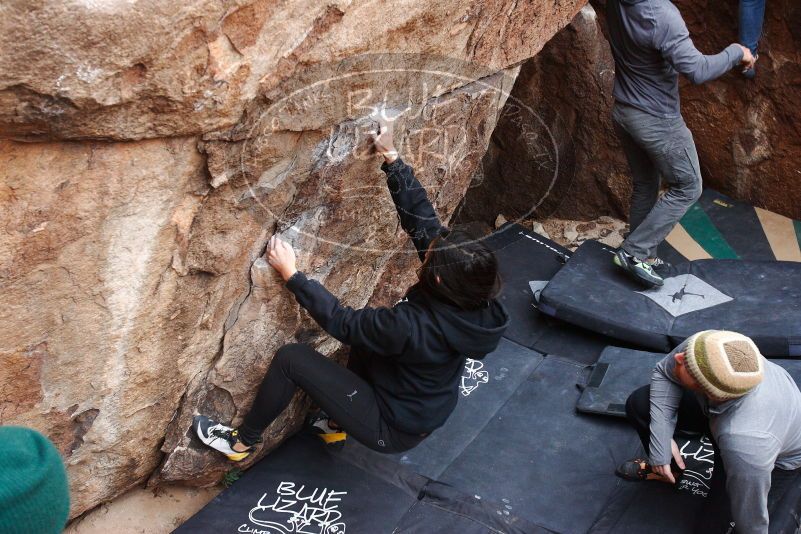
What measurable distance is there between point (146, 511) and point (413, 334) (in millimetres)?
1329

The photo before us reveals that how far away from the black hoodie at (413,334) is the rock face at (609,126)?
2013 mm

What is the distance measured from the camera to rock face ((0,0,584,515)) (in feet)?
7.16

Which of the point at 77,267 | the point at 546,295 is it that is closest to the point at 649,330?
the point at 546,295

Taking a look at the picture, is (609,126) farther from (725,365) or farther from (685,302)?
(725,365)

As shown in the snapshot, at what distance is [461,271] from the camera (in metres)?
2.72

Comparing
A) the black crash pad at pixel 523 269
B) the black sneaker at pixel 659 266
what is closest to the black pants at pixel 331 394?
the black crash pad at pixel 523 269

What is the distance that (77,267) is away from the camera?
249 cm

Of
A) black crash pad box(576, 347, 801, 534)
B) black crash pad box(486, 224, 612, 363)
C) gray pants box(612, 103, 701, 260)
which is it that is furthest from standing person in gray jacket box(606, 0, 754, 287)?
black crash pad box(576, 347, 801, 534)

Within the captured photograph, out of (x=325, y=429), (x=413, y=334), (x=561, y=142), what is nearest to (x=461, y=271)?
(x=413, y=334)

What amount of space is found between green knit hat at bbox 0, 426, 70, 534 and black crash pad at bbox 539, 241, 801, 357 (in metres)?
3.09

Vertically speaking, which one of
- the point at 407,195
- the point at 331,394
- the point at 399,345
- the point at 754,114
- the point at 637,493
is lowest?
the point at 637,493

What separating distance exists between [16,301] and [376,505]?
59.8 inches

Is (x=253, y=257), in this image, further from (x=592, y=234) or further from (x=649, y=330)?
(x=592, y=234)

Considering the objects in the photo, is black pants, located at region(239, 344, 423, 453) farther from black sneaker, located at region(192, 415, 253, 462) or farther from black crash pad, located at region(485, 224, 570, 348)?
black crash pad, located at region(485, 224, 570, 348)
